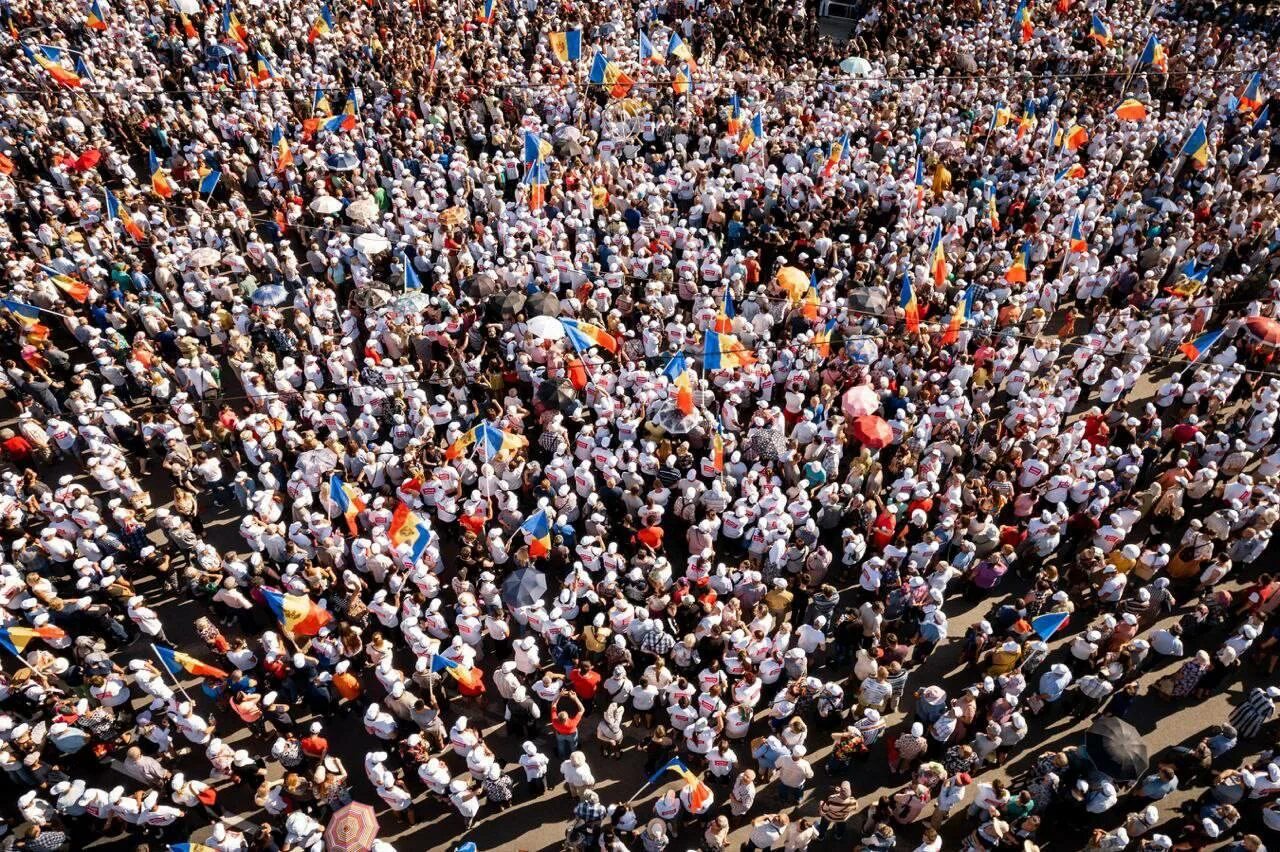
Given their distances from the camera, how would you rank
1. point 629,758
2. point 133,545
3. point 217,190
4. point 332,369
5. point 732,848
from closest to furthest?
point 732,848, point 629,758, point 133,545, point 332,369, point 217,190

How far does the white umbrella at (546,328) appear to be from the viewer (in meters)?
12.1

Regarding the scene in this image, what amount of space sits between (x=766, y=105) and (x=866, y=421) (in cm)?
1134

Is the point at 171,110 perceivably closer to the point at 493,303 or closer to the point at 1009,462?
the point at 493,303

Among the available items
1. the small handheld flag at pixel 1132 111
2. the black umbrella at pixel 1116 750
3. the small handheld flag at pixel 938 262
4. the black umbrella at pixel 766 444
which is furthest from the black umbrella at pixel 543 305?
the small handheld flag at pixel 1132 111

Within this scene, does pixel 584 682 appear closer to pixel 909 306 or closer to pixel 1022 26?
pixel 909 306

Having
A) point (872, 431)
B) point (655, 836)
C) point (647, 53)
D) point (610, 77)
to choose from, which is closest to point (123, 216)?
point (610, 77)

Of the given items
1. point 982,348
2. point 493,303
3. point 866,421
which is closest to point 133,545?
point 493,303

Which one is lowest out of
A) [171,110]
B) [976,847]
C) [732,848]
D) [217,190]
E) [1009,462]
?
[732,848]

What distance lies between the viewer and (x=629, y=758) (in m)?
9.16

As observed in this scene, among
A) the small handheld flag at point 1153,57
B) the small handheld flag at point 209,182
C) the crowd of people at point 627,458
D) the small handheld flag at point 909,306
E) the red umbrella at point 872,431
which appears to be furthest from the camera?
the small handheld flag at point 1153,57

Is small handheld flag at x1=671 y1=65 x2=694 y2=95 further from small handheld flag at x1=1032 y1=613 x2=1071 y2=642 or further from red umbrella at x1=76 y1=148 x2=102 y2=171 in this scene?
small handheld flag at x1=1032 y1=613 x2=1071 y2=642

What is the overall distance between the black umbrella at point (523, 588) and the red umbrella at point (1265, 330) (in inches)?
469

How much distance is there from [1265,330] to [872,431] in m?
7.20

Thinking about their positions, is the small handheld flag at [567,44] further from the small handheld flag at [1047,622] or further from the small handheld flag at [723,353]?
the small handheld flag at [1047,622]
